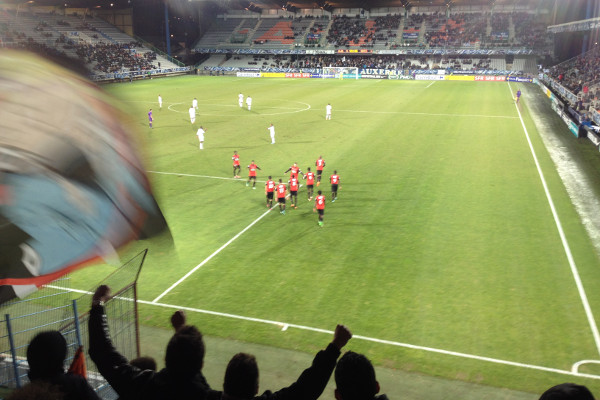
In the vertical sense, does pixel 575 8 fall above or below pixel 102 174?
above

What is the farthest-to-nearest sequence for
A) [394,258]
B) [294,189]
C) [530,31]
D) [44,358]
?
1. [530,31]
2. [294,189]
3. [394,258]
4. [44,358]

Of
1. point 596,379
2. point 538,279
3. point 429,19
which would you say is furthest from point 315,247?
point 429,19

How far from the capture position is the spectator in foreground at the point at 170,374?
3.07 metres

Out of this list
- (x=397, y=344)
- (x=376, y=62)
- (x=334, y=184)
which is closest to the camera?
(x=397, y=344)

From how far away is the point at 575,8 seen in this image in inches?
2606

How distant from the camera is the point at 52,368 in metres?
2.96

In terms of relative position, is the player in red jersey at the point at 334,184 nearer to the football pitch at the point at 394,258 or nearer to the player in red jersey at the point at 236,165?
the football pitch at the point at 394,258

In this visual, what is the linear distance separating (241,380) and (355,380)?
2.32 feet

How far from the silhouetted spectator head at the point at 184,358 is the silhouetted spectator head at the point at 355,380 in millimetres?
893

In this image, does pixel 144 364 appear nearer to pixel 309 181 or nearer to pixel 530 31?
pixel 309 181

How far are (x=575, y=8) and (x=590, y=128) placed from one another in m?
45.0

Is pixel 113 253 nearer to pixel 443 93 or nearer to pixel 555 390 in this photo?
pixel 555 390

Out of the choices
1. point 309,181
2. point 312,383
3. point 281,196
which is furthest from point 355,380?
point 309,181

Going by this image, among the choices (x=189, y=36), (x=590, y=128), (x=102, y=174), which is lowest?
(x=590, y=128)
